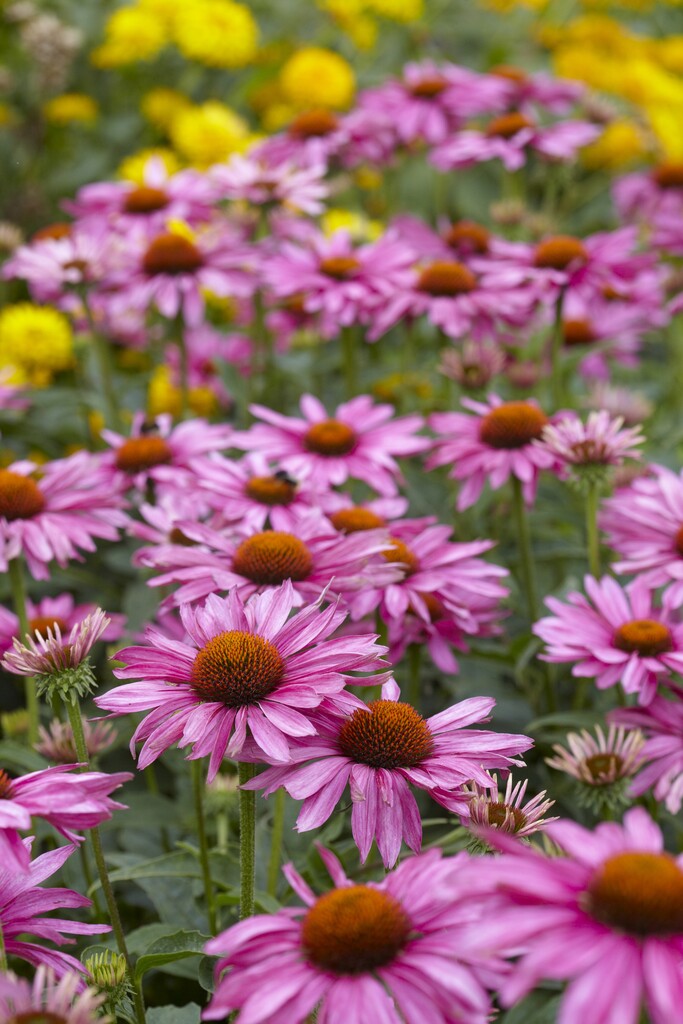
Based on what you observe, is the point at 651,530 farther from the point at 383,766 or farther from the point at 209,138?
the point at 209,138

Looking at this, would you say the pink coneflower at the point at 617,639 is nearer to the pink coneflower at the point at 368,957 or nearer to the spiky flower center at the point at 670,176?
the pink coneflower at the point at 368,957

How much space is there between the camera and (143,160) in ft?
10.1

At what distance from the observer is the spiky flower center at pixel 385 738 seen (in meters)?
1.08

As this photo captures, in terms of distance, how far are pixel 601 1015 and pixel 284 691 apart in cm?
45

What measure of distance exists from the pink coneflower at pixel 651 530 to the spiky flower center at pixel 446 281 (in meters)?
0.67

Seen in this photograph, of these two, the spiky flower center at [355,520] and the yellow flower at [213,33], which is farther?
the yellow flower at [213,33]

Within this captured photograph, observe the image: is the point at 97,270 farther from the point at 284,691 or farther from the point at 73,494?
the point at 284,691

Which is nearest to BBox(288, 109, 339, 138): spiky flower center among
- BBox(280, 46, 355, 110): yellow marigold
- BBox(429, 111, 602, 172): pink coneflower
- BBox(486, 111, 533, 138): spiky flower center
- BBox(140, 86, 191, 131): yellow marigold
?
BBox(429, 111, 602, 172): pink coneflower

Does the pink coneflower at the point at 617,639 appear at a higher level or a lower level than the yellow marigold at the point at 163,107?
higher

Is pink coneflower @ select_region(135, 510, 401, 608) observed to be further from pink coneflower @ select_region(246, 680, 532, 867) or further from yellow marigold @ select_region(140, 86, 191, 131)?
yellow marigold @ select_region(140, 86, 191, 131)

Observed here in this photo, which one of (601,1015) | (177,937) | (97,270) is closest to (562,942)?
(601,1015)

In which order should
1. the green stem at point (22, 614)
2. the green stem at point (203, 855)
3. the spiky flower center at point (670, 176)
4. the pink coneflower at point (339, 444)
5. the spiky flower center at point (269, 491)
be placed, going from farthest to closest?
the spiky flower center at point (670, 176) < the pink coneflower at point (339, 444) < the spiky flower center at point (269, 491) < the green stem at point (22, 614) < the green stem at point (203, 855)

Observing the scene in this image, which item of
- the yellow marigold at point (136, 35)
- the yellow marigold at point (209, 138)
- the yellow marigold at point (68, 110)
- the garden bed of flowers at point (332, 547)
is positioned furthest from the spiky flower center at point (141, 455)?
the yellow marigold at point (68, 110)

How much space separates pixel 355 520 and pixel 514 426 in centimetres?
34
